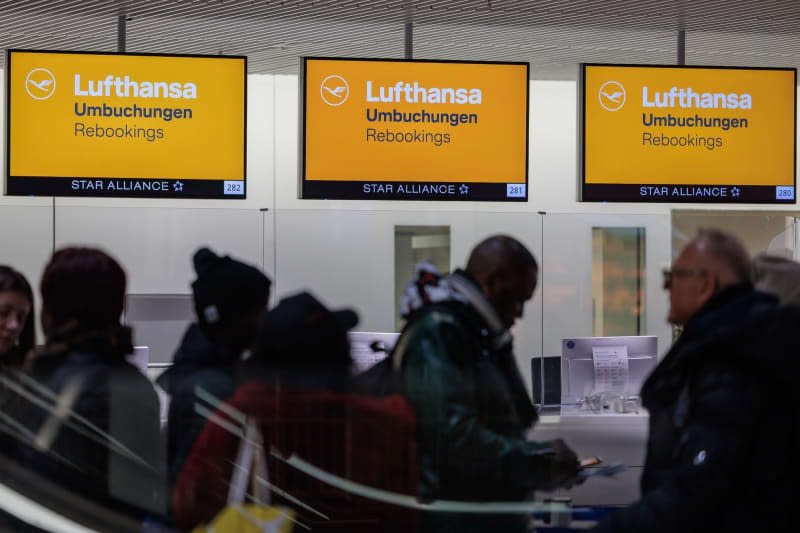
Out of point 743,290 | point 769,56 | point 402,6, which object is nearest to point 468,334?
point 743,290

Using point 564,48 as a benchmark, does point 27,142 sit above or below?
below

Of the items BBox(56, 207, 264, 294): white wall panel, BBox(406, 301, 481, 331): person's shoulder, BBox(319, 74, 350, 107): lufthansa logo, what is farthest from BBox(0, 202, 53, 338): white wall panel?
BBox(319, 74, 350, 107): lufthansa logo

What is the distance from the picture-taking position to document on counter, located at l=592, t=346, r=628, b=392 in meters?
4.72

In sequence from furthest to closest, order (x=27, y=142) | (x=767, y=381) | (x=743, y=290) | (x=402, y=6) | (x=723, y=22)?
(x=723, y=22)
(x=402, y=6)
(x=27, y=142)
(x=743, y=290)
(x=767, y=381)

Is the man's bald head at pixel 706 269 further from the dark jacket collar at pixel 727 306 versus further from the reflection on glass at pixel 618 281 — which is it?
the reflection on glass at pixel 618 281

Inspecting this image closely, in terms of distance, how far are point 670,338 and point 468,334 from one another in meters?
0.89

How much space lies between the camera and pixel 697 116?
16.5 feet

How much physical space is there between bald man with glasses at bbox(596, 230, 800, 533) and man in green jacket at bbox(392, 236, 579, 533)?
44cm

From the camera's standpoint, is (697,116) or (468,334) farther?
(697,116)

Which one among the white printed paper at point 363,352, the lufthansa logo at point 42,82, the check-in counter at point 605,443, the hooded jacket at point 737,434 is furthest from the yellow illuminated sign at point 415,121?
the hooded jacket at point 737,434

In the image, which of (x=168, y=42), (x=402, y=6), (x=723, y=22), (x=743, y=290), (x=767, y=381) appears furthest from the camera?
(x=168, y=42)

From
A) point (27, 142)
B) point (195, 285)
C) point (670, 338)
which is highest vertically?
point (27, 142)

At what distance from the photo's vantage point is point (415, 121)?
194 inches

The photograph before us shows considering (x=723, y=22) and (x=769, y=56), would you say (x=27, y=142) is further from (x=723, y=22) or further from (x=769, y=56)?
(x=769, y=56)
